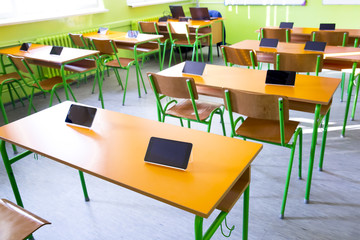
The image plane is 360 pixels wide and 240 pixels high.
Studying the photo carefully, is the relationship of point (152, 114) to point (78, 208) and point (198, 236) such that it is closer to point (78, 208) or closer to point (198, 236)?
point (78, 208)

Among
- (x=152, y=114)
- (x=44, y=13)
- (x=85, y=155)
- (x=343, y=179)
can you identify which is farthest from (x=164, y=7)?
(x=85, y=155)

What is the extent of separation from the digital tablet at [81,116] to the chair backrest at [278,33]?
118 inches

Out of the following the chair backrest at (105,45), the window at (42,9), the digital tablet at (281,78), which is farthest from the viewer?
the window at (42,9)

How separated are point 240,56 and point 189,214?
1.74 metres

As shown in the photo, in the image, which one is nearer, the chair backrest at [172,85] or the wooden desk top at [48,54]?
the chair backrest at [172,85]

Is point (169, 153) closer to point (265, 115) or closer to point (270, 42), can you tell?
point (265, 115)

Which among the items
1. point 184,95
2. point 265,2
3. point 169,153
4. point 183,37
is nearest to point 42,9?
point 183,37

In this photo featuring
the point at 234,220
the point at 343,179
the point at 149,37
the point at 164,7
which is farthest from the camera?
the point at 164,7

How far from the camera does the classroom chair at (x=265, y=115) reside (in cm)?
181

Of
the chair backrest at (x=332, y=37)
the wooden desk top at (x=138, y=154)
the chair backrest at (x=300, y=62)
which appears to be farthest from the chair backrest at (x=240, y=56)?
the wooden desk top at (x=138, y=154)

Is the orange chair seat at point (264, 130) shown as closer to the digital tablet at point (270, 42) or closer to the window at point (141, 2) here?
the digital tablet at point (270, 42)

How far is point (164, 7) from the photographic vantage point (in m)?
6.85

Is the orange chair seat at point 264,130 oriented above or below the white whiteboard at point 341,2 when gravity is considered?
below

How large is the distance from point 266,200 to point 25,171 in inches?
78.0
